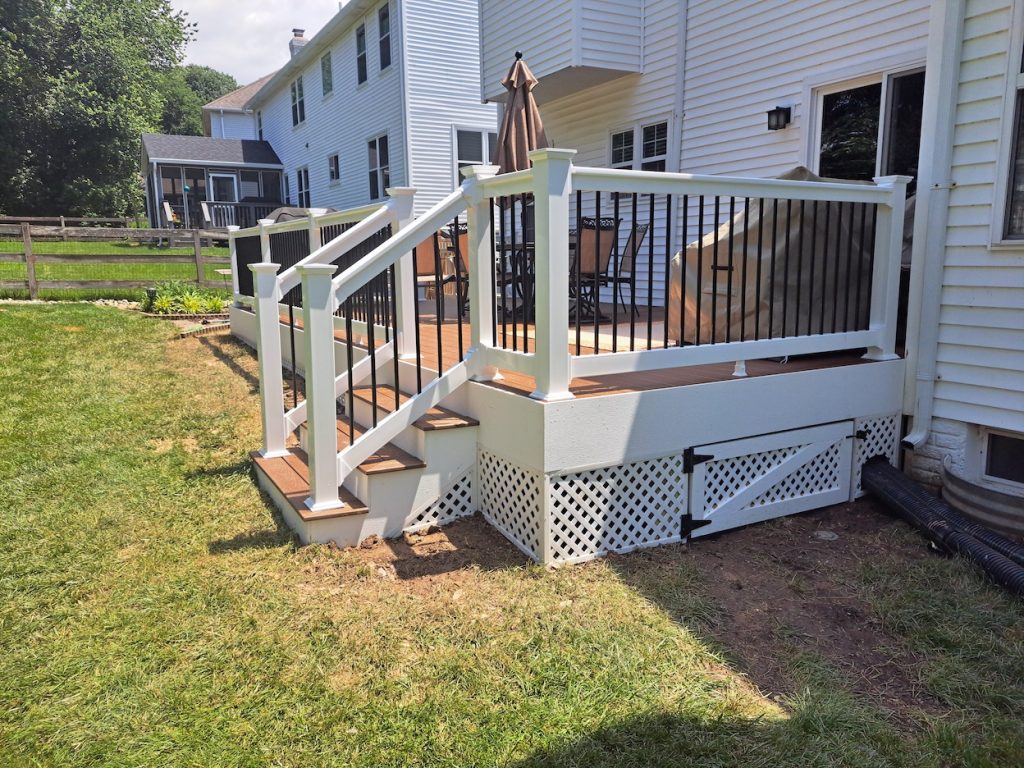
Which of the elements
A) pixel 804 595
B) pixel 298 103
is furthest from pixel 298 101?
pixel 804 595

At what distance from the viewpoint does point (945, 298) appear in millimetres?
4496

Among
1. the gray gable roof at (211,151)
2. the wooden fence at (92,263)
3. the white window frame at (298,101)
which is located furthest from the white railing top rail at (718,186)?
the gray gable roof at (211,151)

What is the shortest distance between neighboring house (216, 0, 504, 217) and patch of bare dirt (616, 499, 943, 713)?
41.4ft

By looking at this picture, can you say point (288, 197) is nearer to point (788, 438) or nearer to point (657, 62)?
point (657, 62)

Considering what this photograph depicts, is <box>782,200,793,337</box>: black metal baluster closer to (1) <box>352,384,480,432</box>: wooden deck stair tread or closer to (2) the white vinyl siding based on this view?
(2) the white vinyl siding

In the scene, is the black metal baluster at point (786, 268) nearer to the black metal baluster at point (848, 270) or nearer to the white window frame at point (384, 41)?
the black metal baluster at point (848, 270)

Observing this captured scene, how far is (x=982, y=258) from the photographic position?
14.0 ft

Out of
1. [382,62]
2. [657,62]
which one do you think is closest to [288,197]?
[382,62]

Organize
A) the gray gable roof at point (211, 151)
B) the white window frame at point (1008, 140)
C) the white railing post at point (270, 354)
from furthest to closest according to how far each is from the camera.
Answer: the gray gable roof at point (211, 151) → the white railing post at point (270, 354) → the white window frame at point (1008, 140)

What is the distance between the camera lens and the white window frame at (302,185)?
22.9 meters

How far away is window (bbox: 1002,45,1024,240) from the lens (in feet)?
13.3

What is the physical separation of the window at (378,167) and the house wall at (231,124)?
64.2 ft

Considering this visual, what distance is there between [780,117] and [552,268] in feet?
14.6

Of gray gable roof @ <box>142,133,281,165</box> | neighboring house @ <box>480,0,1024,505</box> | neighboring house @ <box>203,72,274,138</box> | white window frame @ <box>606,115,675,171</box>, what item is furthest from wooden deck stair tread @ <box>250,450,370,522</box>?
neighboring house @ <box>203,72,274,138</box>
